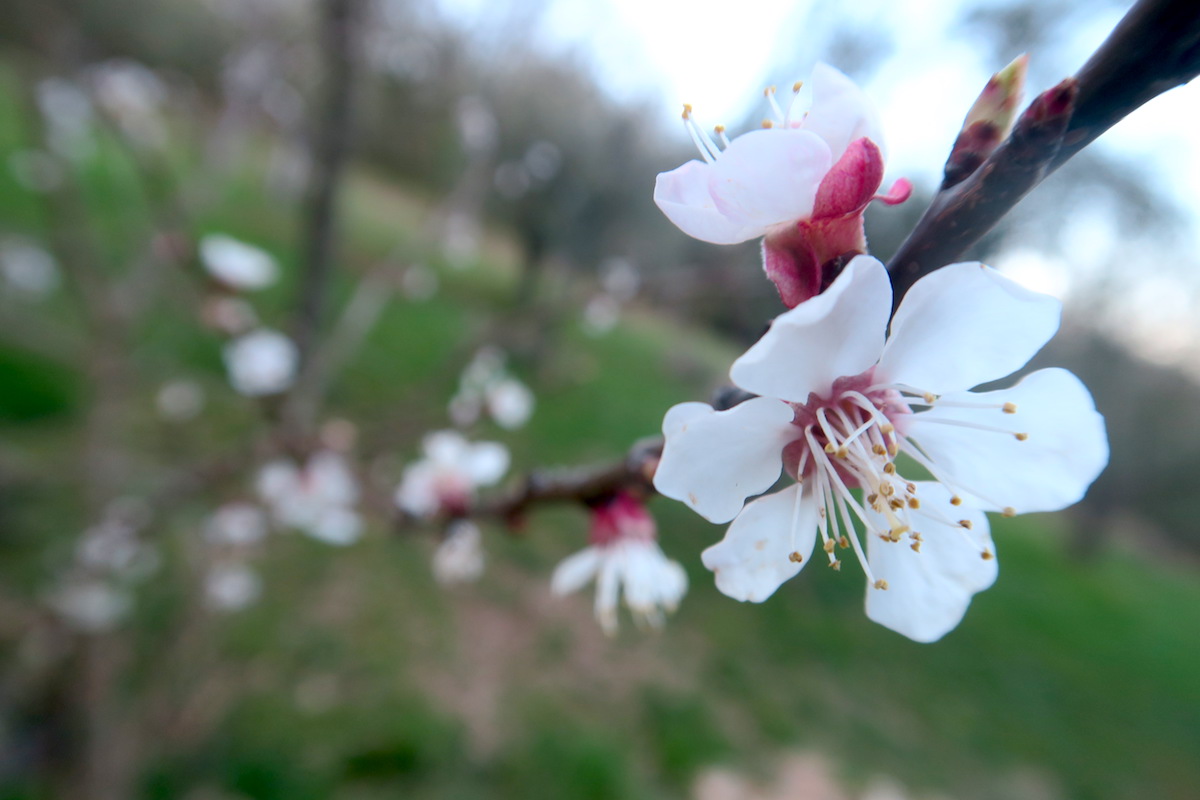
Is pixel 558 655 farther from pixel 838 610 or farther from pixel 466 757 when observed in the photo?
pixel 838 610

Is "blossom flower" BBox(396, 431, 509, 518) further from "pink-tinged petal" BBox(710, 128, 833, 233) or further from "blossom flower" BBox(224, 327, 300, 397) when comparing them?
"blossom flower" BBox(224, 327, 300, 397)

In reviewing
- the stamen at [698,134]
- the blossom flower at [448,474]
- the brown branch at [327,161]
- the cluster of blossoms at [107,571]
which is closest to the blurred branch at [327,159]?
the brown branch at [327,161]

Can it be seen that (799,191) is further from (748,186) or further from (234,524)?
(234,524)

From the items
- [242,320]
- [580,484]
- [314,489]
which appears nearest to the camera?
[580,484]

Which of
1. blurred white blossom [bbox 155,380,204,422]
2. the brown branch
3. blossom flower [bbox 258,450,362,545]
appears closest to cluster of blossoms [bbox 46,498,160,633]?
blossom flower [bbox 258,450,362,545]

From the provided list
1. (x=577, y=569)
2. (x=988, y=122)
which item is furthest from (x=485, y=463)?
(x=988, y=122)

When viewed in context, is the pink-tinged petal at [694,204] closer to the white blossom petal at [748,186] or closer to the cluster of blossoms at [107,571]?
the white blossom petal at [748,186]
